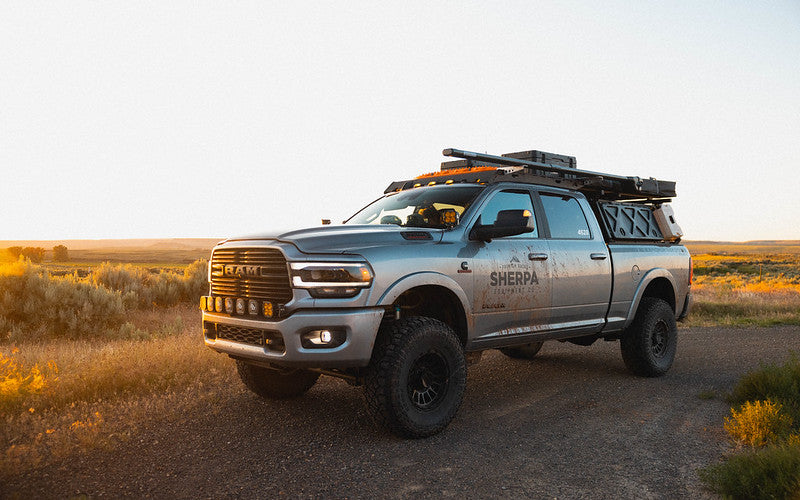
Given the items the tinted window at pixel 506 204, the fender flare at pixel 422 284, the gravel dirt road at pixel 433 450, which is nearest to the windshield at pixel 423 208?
the tinted window at pixel 506 204

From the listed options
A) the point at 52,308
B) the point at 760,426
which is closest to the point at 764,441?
the point at 760,426

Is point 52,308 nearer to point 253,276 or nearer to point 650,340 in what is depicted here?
point 253,276

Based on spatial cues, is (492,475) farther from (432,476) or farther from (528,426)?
(528,426)

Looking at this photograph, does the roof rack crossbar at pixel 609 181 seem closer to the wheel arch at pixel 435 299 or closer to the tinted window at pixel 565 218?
the tinted window at pixel 565 218

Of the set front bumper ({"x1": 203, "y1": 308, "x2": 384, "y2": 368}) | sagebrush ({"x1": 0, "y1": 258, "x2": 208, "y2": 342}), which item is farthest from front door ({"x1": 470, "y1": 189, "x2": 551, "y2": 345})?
sagebrush ({"x1": 0, "y1": 258, "x2": 208, "y2": 342})

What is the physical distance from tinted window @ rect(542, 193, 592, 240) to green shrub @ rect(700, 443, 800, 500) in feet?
9.36

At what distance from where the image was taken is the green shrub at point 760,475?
3377 mm

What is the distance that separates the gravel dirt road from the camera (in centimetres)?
377

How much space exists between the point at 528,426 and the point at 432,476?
1492mm

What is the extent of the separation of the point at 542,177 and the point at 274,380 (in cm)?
350

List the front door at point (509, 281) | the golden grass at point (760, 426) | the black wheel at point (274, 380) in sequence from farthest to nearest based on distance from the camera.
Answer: the black wheel at point (274, 380) → the front door at point (509, 281) → the golden grass at point (760, 426)

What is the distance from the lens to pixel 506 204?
18.9ft

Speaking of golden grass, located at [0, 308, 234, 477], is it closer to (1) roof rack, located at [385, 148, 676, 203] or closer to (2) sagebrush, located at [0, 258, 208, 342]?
(1) roof rack, located at [385, 148, 676, 203]

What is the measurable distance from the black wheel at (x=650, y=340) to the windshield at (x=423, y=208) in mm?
3106
